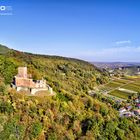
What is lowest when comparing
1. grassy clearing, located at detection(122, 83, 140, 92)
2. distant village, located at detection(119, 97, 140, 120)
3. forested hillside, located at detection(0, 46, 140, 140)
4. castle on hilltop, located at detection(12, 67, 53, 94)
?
distant village, located at detection(119, 97, 140, 120)

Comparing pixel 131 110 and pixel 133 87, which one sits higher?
pixel 133 87

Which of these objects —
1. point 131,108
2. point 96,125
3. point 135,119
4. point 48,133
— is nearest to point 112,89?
point 131,108

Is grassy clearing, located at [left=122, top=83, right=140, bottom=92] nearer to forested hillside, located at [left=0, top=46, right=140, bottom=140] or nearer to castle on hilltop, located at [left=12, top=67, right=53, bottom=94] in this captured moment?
forested hillside, located at [left=0, top=46, right=140, bottom=140]

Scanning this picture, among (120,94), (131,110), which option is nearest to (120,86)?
(120,94)

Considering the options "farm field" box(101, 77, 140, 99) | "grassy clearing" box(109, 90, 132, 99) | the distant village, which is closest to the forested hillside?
the distant village

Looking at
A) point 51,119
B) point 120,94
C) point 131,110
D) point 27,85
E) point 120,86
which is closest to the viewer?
point 51,119

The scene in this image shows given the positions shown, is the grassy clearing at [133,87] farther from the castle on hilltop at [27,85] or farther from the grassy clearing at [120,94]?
the castle on hilltop at [27,85]

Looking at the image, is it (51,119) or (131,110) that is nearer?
(51,119)

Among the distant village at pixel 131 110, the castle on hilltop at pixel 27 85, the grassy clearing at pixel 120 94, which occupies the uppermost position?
the castle on hilltop at pixel 27 85

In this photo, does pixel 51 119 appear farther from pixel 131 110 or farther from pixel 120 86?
pixel 120 86

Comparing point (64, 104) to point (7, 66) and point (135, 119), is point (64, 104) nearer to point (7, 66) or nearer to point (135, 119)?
point (7, 66)

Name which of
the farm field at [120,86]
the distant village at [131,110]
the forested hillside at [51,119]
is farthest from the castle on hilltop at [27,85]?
the farm field at [120,86]
